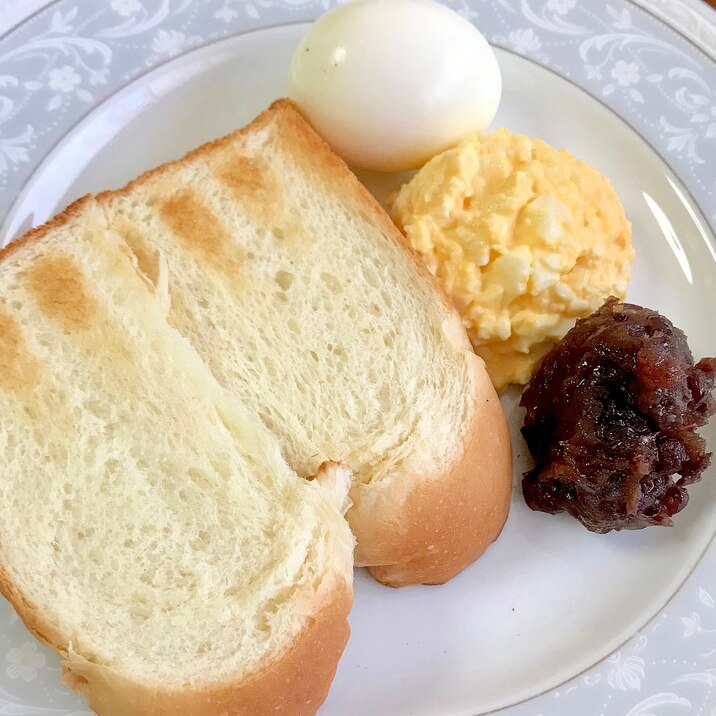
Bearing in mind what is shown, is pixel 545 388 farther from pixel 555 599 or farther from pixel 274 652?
pixel 274 652

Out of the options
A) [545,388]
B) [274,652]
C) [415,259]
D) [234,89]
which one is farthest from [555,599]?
[234,89]

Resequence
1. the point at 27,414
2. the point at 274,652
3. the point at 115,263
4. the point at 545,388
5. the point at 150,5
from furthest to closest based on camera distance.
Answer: the point at 150,5
the point at 545,388
the point at 115,263
the point at 27,414
the point at 274,652

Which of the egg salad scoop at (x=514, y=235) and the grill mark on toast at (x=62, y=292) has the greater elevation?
the grill mark on toast at (x=62, y=292)

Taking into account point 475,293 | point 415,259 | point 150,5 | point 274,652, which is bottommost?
point 274,652

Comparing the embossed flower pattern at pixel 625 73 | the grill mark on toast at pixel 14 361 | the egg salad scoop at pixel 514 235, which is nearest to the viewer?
the grill mark on toast at pixel 14 361

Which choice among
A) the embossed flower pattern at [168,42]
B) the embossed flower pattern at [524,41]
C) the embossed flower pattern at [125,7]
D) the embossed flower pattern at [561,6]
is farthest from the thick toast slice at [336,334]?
the embossed flower pattern at [561,6]

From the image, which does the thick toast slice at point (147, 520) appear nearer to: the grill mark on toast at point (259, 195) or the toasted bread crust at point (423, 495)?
the toasted bread crust at point (423, 495)
